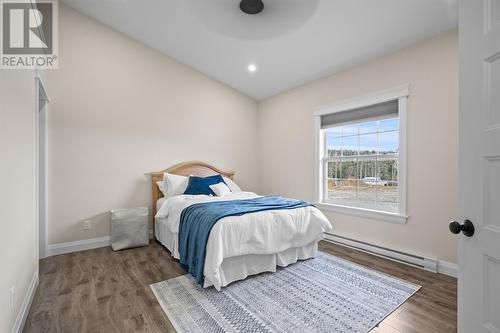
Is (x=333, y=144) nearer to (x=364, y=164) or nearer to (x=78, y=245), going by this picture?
(x=364, y=164)

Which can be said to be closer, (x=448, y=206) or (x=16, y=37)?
(x=16, y=37)

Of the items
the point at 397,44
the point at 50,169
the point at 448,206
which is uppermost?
the point at 397,44

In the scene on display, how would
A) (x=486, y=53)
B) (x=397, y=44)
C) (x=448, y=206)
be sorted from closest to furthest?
1. (x=486, y=53)
2. (x=448, y=206)
3. (x=397, y=44)

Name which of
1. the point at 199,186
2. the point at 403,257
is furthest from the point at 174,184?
the point at 403,257

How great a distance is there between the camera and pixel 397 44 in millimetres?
2916

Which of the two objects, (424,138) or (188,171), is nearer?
(424,138)

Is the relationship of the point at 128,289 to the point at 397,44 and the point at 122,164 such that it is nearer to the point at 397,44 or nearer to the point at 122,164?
the point at 122,164

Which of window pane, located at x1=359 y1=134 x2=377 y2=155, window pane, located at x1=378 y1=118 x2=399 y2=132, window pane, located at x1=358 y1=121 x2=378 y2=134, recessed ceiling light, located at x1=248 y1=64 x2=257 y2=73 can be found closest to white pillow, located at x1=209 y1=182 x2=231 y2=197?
recessed ceiling light, located at x1=248 y1=64 x2=257 y2=73

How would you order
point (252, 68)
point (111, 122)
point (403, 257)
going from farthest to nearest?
point (252, 68), point (111, 122), point (403, 257)

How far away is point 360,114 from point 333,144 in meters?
0.65

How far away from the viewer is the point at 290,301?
211 centimetres

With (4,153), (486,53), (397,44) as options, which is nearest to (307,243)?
(486,53)

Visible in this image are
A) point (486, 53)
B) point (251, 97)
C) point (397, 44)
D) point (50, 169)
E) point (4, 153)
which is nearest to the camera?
point (486, 53)

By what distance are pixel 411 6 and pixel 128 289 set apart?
12.7 feet
